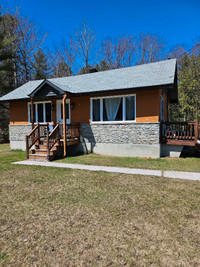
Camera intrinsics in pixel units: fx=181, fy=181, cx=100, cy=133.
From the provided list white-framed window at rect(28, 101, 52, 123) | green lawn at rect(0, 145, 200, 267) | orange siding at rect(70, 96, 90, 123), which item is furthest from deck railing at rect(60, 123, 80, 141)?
green lawn at rect(0, 145, 200, 267)

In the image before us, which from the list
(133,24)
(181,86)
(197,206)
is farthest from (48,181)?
(133,24)

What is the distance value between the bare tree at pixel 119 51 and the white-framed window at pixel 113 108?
17.2 m

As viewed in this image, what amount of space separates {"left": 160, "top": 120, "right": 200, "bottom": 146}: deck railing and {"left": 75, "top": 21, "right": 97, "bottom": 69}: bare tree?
63.5ft

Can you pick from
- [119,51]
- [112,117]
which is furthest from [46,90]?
[119,51]

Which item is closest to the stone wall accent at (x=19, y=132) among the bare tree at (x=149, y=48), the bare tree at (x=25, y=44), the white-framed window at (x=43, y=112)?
the white-framed window at (x=43, y=112)

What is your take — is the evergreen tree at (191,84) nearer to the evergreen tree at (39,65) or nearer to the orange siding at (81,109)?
the orange siding at (81,109)

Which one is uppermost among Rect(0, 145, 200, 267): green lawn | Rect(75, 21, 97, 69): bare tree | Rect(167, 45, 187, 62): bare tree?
Rect(75, 21, 97, 69): bare tree

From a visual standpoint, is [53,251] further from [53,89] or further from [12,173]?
[53,89]

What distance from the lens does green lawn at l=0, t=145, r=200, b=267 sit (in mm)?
2225

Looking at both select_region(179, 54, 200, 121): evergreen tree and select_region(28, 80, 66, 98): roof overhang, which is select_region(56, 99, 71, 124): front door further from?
select_region(179, 54, 200, 121): evergreen tree

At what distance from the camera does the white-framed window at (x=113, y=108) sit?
30.4 ft

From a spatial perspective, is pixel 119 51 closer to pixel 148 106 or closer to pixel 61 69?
pixel 61 69

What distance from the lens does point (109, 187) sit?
4.68m

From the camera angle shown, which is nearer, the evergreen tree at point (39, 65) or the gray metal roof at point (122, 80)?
the gray metal roof at point (122, 80)
